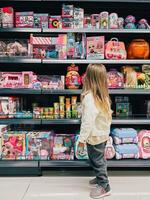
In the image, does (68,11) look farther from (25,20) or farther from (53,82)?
(53,82)

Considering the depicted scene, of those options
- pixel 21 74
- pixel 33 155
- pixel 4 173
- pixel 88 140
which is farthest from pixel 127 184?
pixel 21 74

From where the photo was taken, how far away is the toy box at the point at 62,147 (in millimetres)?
4066

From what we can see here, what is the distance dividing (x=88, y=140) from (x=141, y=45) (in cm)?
136

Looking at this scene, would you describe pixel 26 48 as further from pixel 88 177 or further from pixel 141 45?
pixel 88 177

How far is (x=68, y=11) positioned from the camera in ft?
13.4

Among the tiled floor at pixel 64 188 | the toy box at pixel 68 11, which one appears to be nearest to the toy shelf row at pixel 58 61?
the toy box at pixel 68 11

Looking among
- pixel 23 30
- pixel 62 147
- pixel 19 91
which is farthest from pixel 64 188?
pixel 23 30

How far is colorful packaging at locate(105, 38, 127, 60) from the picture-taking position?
13.5 feet

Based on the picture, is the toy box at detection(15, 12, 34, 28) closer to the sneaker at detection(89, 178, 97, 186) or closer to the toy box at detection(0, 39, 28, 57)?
the toy box at detection(0, 39, 28, 57)

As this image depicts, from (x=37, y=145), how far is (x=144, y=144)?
1181 millimetres

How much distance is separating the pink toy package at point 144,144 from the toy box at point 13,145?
1.29m

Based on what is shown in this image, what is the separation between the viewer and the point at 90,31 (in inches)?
158

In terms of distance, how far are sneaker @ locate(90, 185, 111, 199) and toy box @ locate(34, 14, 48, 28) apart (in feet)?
6.12

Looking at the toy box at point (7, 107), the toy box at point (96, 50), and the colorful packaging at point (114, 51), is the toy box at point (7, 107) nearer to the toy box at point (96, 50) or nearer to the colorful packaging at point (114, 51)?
the toy box at point (96, 50)
